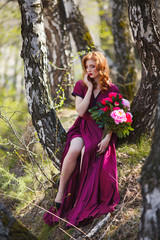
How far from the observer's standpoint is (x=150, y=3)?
388 cm

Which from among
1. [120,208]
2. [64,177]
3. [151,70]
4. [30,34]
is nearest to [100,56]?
[151,70]

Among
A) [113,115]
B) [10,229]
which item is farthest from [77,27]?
[10,229]

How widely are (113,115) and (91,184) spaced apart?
36.3 inches

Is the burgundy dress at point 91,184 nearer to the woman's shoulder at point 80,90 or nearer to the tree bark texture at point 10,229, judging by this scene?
the woman's shoulder at point 80,90

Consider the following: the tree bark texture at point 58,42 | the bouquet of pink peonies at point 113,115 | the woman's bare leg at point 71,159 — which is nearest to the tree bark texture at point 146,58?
the bouquet of pink peonies at point 113,115

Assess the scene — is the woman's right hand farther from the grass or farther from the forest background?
the grass

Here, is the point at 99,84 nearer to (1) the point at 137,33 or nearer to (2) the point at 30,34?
(1) the point at 137,33

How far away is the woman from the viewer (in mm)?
3602

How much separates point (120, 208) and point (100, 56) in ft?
6.76

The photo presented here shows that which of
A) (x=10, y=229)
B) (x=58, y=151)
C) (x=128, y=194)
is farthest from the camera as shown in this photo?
(x=58, y=151)

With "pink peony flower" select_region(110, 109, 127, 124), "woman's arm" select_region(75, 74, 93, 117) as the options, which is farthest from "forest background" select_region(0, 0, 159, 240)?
"pink peony flower" select_region(110, 109, 127, 124)

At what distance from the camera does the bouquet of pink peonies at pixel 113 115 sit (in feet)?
12.4

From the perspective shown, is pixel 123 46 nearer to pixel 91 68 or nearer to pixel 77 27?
pixel 77 27

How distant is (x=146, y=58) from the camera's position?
4.04m
